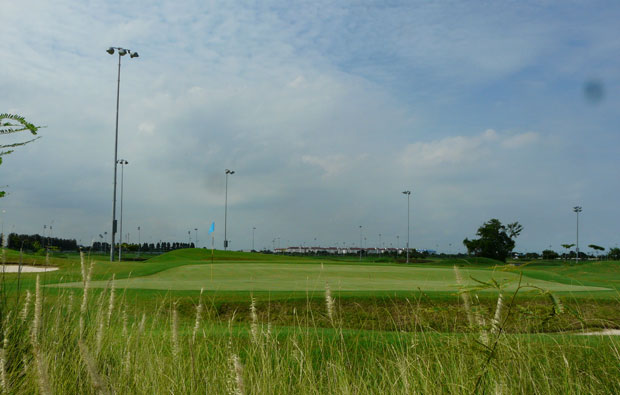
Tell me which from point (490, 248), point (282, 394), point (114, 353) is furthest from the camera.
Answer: point (490, 248)

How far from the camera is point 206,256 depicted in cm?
4238

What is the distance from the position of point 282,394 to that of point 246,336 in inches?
118

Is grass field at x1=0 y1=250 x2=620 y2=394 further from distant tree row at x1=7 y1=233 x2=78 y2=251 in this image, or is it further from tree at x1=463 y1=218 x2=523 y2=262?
tree at x1=463 y1=218 x2=523 y2=262

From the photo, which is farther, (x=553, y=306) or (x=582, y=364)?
(x=582, y=364)

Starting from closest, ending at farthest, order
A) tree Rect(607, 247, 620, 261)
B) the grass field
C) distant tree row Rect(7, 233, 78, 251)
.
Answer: the grass field, distant tree row Rect(7, 233, 78, 251), tree Rect(607, 247, 620, 261)

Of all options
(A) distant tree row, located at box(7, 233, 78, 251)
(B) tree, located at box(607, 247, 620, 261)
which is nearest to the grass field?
(A) distant tree row, located at box(7, 233, 78, 251)

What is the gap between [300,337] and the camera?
6.61 m

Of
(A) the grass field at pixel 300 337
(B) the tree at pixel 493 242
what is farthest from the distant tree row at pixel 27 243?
(B) the tree at pixel 493 242

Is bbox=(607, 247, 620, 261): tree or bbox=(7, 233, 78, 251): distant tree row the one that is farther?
bbox=(607, 247, 620, 261): tree

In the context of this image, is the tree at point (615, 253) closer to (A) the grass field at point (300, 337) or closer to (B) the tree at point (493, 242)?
(B) the tree at point (493, 242)

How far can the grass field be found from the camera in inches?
107

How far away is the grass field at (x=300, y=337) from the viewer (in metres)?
2.71

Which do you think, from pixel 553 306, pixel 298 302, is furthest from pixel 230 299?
pixel 553 306

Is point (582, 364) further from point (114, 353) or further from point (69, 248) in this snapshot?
point (69, 248)
